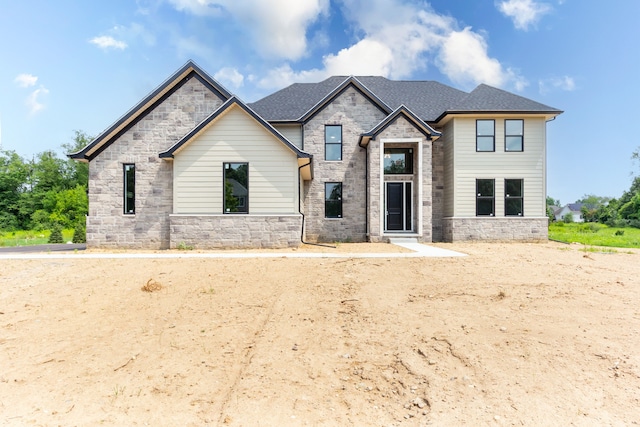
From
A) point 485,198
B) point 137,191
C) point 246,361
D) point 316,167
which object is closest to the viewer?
point 246,361

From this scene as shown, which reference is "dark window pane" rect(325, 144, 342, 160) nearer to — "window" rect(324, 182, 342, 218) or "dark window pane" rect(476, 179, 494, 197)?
"window" rect(324, 182, 342, 218)

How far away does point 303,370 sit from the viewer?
398cm

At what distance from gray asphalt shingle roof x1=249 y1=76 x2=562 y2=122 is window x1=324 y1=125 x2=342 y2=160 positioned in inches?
73.2

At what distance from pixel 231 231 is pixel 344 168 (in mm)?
6871

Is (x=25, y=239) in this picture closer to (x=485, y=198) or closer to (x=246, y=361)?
(x=246, y=361)

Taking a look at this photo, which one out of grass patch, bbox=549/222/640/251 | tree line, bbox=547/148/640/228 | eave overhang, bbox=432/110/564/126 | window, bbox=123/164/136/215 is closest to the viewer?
window, bbox=123/164/136/215

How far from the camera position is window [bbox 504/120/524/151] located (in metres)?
16.3

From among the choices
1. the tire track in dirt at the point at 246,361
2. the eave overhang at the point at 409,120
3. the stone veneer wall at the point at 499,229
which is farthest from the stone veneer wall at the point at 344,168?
the tire track in dirt at the point at 246,361

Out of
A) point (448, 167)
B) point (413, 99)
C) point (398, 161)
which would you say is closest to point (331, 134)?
point (398, 161)

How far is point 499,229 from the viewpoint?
630 inches

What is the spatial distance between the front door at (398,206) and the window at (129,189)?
11880 mm

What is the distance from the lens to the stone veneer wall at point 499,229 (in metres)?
16.0

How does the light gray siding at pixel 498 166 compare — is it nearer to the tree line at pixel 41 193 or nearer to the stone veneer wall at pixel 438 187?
the stone veneer wall at pixel 438 187

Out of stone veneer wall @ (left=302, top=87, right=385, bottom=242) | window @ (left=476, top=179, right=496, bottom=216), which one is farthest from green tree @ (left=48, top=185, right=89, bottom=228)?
window @ (left=476, top=179, right=496, bottom=216)
